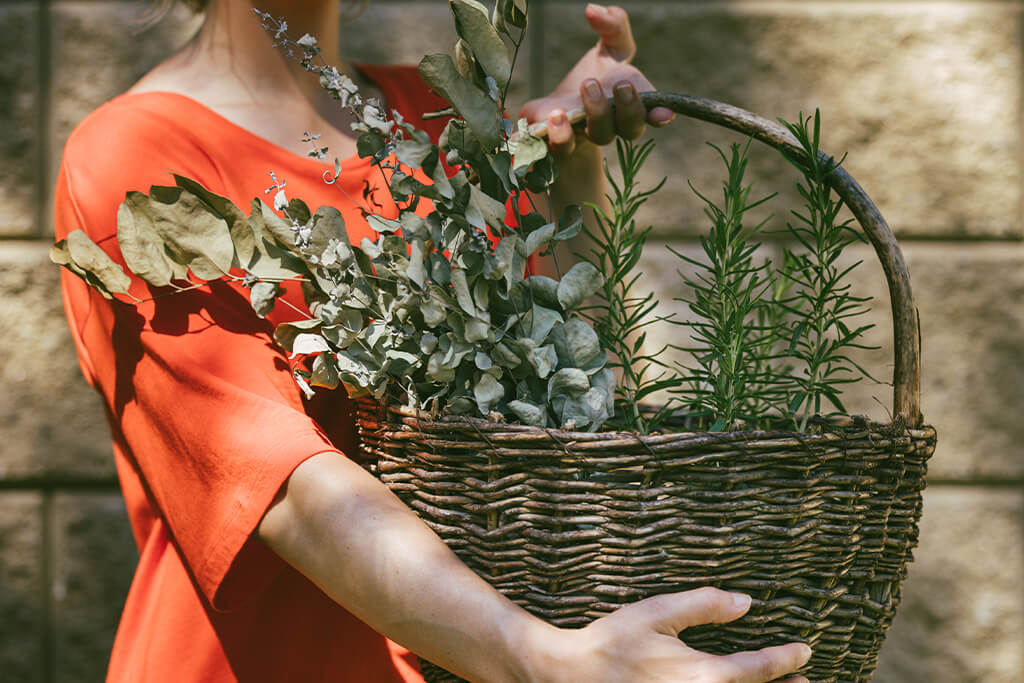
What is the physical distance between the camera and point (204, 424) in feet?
1.77

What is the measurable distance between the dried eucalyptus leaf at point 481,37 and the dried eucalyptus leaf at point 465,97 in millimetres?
18

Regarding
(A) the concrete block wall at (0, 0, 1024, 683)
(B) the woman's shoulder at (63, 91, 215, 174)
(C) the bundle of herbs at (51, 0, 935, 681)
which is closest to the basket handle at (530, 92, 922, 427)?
(C) the bundle of herbs at (51, 0, 935, 681)

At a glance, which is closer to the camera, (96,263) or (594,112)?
(96,263)

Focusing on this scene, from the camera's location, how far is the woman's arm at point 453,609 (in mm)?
445

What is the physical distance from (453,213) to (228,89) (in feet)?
1.22

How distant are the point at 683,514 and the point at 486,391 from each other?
5.2 inches

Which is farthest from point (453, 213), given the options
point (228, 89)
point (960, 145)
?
point (960, 145)

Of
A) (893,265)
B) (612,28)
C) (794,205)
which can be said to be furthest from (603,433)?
(794,205)

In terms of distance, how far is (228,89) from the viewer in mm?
739

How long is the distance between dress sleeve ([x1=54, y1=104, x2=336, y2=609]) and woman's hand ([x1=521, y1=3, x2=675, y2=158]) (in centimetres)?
30

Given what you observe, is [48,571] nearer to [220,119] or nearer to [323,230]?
[220,119]

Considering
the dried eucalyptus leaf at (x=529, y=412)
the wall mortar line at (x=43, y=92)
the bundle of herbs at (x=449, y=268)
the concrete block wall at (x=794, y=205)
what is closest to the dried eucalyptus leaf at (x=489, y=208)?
the bundle of herbs at (x=449, y=268)

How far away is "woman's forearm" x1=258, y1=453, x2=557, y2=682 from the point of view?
0.46m

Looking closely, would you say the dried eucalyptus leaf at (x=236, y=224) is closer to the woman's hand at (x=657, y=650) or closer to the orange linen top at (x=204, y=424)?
the orange linen top at (x=204, y=424)
